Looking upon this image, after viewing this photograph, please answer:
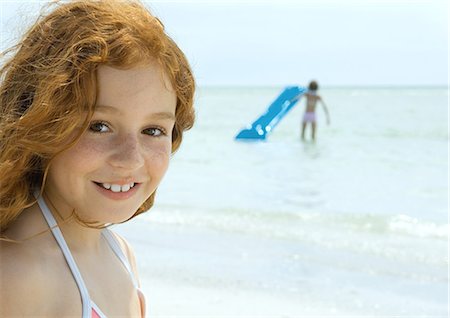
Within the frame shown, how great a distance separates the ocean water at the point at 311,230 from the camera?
3.80 metres

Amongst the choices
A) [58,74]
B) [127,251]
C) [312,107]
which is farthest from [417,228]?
[312,107]

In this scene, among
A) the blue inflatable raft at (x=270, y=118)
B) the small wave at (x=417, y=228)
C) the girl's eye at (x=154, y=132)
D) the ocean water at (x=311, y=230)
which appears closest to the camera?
the girl's eye at (x=154, y=132)

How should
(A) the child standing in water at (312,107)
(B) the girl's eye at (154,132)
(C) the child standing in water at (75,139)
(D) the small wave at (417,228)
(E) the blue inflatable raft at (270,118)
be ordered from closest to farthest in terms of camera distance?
(C) the child standing in water at (75,139) → (B) the girl's eye at (154,132) → (D) the small wave at (417,228) → (E) the blue inflatable raft at (270,118) → (A) the child standing in water at (312,107)

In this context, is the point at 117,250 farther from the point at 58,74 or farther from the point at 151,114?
the point at 58,74

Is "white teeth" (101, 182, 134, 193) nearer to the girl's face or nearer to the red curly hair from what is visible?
the girl's face

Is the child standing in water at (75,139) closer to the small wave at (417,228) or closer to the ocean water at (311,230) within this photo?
the ocean water at (311,230)

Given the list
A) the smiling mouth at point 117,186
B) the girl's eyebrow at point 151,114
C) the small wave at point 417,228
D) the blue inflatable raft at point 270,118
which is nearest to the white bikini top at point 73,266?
the smiling mouth at point 117,186

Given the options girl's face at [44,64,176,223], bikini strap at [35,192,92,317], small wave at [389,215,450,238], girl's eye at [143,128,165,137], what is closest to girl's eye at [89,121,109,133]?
girl's face at [44,64,176,223]

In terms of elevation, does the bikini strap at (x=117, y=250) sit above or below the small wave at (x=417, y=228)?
above

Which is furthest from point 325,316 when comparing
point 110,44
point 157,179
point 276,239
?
point 110,44

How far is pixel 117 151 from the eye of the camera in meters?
1.59

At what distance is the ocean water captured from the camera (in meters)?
3.80

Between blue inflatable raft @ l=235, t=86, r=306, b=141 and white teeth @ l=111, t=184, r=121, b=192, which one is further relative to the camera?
blue inflatable raft @ l=235, t=86, r=306, b=141

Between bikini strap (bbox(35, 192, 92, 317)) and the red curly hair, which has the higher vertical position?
the red curly hair
